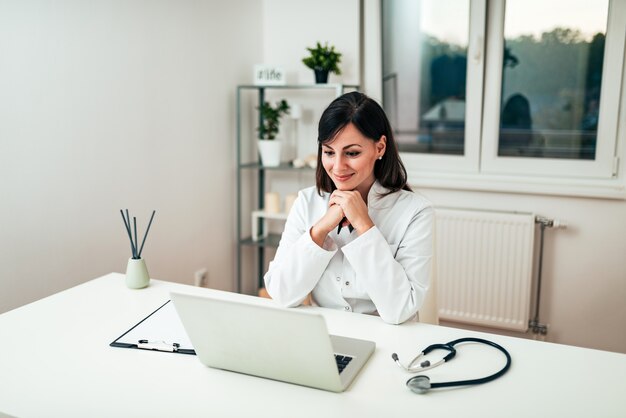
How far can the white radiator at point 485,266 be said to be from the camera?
279 centimetres

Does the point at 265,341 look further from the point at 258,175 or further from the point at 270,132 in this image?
the point at 258,175

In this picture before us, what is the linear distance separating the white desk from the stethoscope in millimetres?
12

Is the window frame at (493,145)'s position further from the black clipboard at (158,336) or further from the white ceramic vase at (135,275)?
the black clipboard at (158,336)

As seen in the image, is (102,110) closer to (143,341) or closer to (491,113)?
(143,341)

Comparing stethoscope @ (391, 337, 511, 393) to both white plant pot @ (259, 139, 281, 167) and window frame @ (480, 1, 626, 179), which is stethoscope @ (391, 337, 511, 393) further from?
white plant pot @ (259, 139, 281, 167)

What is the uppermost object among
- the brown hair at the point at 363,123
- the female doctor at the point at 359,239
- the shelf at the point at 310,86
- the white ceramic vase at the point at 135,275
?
the shelf at the point at 310,86

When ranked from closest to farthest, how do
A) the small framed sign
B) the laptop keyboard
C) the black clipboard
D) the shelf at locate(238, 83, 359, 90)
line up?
the laptop keyboard, the black clipboard, the shelf at locate(238, 83, 359, 90), the small framed sign

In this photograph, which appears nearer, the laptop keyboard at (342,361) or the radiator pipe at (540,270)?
the laptop keyboard at (342,361)

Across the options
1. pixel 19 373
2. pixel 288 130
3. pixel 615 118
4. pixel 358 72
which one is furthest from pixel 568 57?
pixel 19 373

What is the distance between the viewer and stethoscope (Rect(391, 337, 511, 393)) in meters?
1.11

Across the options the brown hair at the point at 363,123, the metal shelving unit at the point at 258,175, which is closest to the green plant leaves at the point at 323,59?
the metal shelving unit at the point at 258,175

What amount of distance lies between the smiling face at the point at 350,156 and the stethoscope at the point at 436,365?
515 mm

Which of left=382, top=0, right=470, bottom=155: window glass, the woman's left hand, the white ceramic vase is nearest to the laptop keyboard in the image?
the woman's left hand

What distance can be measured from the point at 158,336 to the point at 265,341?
0.39 meters
